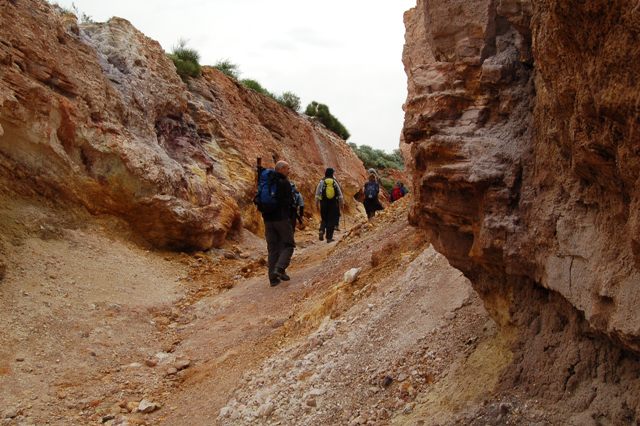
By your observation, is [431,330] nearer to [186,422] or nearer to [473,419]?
[473,419]

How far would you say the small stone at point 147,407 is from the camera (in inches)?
195

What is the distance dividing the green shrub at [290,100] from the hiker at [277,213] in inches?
632

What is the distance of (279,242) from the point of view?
27.4 feet

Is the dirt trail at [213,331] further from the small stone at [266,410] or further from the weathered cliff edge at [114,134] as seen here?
the weathered cliff edge at [114,134]

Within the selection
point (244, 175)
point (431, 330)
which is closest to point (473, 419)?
point (431, 330)

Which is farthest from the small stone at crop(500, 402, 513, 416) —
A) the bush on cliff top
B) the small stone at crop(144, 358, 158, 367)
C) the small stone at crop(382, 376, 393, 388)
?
the bush on cliff top

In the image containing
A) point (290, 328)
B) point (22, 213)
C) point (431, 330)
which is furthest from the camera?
point (22, 213)

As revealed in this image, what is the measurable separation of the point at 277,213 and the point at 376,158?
25.9 metres

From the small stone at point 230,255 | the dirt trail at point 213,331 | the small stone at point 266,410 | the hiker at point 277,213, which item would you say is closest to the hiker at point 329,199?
the small stone at point 230,255

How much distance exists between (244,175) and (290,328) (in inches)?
370

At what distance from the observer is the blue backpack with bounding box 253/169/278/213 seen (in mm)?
7902

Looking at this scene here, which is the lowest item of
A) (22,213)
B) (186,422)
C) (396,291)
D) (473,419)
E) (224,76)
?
(186,422)

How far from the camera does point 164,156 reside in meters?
11.3

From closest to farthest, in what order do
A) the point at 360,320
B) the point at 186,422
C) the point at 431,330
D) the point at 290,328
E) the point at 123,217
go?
the point at 431,330 < the point at 186,422 < the point at 360,320 < the point at 290,328 < the point at 123,217
